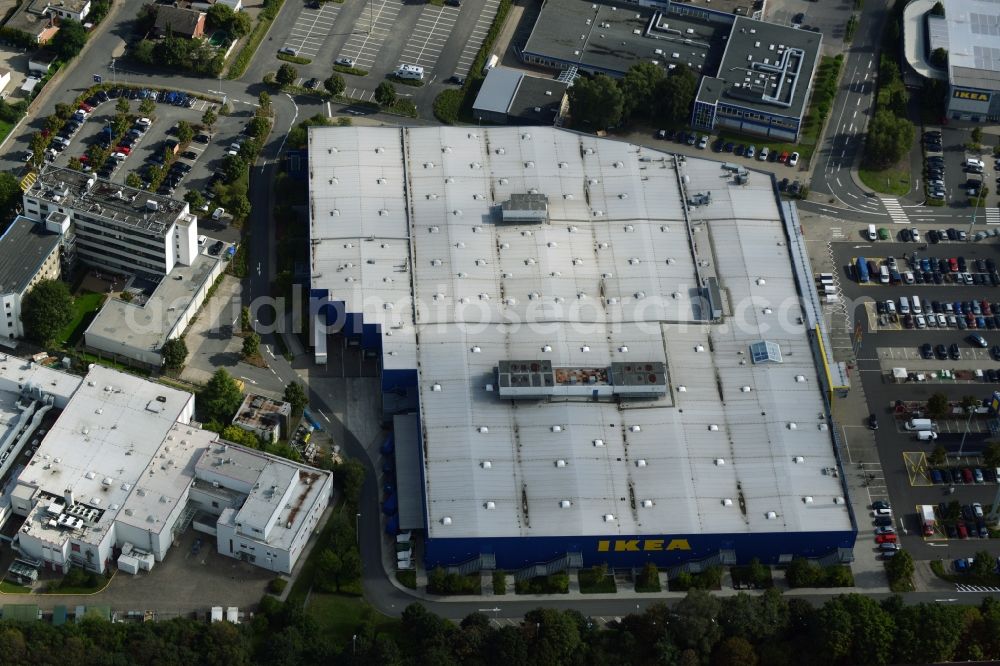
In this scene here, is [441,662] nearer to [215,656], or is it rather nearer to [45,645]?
[215,656]

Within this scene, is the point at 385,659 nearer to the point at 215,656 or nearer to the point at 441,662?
the point at 441,662

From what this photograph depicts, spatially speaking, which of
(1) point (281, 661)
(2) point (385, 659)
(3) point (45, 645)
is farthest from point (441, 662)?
(3) point (45, 645)

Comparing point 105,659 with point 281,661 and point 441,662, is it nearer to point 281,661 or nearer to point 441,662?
point 281,661

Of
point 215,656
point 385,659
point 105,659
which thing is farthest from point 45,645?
point 385,659

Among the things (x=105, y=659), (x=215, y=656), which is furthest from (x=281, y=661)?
(x=105, y=659)

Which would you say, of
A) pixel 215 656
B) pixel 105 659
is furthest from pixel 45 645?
pixel 215 656

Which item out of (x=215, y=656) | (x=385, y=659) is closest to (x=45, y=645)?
(x=215, y=656)
